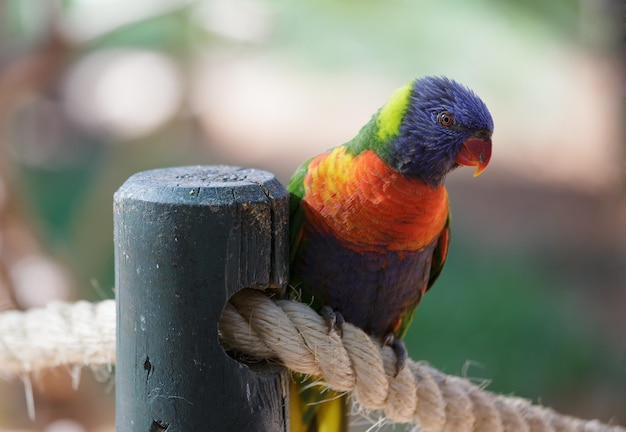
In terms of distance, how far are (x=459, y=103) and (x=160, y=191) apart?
727 millimetres

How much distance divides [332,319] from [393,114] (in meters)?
0.50

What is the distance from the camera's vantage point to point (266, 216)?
3.28ft

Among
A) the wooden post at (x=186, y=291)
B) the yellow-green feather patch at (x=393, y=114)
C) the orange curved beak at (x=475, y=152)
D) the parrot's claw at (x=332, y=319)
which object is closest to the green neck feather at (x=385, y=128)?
the yellow-green feather patch at (x=393, y=114)

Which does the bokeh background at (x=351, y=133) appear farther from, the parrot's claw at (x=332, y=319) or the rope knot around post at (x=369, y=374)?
the rope knot around post at (x=369, y=374)

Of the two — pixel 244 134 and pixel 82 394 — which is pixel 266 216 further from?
pixel 244 134

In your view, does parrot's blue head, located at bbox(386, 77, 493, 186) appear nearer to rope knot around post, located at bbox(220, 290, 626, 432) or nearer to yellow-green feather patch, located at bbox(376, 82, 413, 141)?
yellow-green feather patch, located at bbox(376, 82, 413, 141)

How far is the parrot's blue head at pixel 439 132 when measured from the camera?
4.59 ft

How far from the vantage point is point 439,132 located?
4.64ft

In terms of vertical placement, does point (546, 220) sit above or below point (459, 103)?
below

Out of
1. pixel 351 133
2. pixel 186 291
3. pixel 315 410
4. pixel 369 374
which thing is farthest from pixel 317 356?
pixel 351 133

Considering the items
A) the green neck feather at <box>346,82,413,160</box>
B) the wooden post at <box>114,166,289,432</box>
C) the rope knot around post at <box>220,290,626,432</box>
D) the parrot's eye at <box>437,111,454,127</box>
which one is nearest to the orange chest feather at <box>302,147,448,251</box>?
the green neck feather at <box>346,82,413,160</box>

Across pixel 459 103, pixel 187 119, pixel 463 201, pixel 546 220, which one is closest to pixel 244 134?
pixel 187 119

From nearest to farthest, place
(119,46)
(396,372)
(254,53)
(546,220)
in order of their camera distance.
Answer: (396,372) → (546,220) → (119,46) → (254,53)

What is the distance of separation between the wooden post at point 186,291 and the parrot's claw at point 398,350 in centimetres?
34
